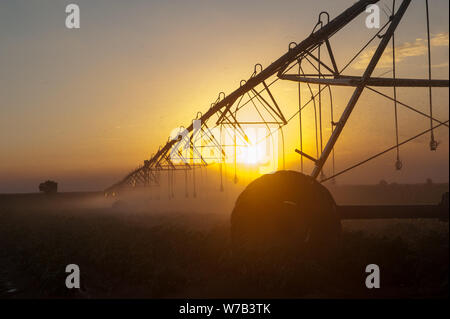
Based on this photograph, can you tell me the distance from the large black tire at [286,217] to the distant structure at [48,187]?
122328 millimetres

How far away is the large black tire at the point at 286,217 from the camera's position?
10.4 m

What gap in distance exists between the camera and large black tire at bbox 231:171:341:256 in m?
10.4

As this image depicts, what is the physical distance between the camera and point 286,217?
1090 centimetres

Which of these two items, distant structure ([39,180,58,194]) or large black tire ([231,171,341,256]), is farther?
distant structure ([39,180,58,194])

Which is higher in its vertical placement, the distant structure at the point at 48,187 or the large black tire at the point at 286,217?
the large black tire at the point at 286,217

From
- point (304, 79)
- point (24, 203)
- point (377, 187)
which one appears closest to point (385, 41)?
point (304, 79)

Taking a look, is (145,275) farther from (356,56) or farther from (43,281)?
(356,56)

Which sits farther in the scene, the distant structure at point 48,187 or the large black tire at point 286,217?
the distant structure at point 48,187

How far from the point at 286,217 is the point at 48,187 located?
407 feet

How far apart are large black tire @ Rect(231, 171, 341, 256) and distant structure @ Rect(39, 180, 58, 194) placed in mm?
122328

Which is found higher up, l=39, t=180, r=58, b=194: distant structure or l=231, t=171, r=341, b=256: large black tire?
l=231, t=171, r=341, b=256: large black tire

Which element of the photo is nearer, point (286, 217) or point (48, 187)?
point (286, 217)
